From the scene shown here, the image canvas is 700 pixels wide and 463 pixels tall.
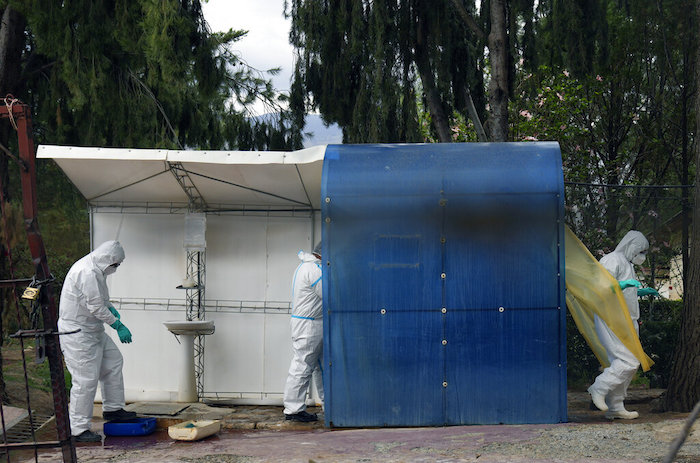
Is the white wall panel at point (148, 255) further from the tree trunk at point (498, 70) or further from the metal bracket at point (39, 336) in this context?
the tree trunk at point (498, 70)

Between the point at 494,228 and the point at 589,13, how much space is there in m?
4.44

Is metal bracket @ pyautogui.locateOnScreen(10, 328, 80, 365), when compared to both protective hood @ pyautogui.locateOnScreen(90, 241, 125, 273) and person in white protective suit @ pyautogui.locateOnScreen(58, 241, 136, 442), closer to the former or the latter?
person in white protective suit @ pyautogui.locateOnScreen(58, 241, 136, 442)

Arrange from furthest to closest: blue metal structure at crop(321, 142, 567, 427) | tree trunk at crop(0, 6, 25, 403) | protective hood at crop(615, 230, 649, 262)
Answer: tree trunk at crop(0, 6, 25, 403) → protective hood at crop(615, 230, 649, 262) → blue metal structure at crop(321, 142, 567, 427)

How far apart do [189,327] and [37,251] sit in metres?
3.29

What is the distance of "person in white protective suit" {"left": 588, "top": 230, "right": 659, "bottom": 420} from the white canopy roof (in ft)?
9.75

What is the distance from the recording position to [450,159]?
23.0ft

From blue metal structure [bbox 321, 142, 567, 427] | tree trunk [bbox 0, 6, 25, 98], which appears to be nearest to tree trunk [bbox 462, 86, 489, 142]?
blue metal structure [bbox 321, 142, 567, 427]

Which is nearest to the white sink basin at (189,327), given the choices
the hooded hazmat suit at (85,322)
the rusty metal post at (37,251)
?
the hooded hazmat suit at (85,322)

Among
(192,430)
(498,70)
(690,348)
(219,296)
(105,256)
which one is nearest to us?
(192,430)

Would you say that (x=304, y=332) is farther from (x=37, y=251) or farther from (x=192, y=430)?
(x=37, y=251)

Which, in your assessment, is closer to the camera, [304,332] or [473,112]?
[304,332]

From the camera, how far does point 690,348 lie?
746 cm

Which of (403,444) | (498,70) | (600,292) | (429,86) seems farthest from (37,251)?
(429,86)

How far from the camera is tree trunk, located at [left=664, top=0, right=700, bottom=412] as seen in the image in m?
7.39
